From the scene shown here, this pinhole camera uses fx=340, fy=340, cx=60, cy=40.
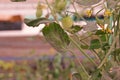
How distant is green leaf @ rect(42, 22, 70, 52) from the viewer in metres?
0.46

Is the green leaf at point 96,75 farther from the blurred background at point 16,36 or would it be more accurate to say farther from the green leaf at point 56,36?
the blurred background at point 16,36

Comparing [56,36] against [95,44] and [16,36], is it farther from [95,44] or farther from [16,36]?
[16,36]

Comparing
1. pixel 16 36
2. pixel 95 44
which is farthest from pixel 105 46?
pixel 16 36

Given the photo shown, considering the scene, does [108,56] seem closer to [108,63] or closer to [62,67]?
[108,63]

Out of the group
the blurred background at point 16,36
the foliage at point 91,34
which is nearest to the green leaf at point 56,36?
the foliage at point 91,34

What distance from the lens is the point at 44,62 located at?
1.57 metres

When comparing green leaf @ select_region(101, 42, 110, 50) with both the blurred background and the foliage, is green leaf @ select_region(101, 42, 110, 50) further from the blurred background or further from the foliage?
the blurred background

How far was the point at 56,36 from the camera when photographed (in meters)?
0.46

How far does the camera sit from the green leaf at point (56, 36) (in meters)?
0.46

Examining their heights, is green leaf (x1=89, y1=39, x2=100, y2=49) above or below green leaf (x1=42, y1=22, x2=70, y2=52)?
below

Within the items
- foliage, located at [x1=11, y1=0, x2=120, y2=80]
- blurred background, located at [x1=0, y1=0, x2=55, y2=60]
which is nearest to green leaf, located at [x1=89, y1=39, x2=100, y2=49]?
foliage, located at [x1=11, y1=0, x2=120, y2=80]

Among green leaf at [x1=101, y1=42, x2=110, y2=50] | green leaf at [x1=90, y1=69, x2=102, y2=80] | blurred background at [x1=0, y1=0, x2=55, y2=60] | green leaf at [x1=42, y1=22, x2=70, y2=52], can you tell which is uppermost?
green leaf at [x1=42, y1=22, x2=70, y2=52]

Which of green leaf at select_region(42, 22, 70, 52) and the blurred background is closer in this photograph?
green leaf at select_region(42, 22, 70, 52)

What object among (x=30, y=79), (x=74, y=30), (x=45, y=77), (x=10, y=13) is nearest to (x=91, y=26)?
(x=74, y=30)
